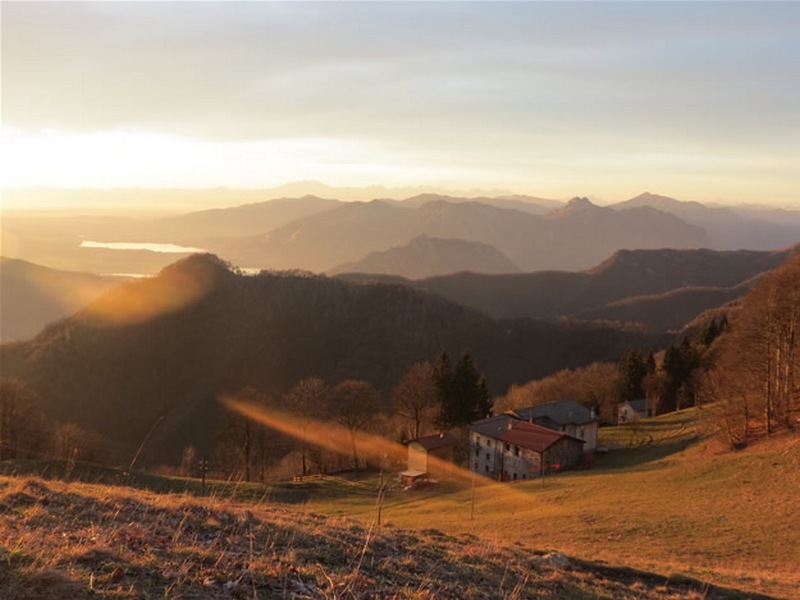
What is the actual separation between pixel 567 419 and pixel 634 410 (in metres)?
21.3

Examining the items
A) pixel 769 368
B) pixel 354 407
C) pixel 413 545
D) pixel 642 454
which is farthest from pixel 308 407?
pixel 413 545

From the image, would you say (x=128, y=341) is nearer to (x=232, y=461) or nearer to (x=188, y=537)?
(x=232, y=461)

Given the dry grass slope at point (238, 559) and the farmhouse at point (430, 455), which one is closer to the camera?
the dry grass slope at point (238, 559)

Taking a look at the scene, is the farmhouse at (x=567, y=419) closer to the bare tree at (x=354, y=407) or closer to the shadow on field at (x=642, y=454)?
the shadow on field at (x=642, y=454)

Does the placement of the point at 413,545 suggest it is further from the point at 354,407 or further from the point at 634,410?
the point at 634,410

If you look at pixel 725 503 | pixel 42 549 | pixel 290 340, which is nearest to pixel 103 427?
pixel 290 340

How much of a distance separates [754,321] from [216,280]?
165 metres

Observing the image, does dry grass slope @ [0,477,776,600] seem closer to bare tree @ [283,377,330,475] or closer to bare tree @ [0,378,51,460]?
bare tree @ [0,378,51,460]

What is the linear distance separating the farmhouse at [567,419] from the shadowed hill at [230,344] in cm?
6924

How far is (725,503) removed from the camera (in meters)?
30.7

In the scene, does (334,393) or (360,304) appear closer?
(334,393)

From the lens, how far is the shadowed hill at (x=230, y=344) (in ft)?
411

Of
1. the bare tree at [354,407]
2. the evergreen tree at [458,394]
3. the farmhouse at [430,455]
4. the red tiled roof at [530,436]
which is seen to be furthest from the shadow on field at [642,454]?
the bare tree at [354,407]

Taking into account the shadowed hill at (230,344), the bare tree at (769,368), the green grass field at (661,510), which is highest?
the bare tree at (769,368)
